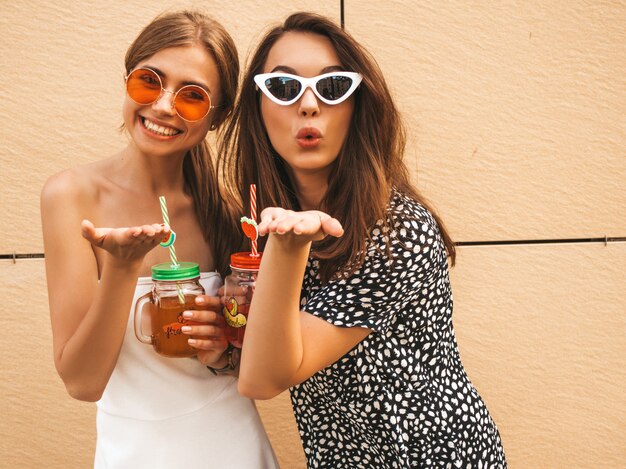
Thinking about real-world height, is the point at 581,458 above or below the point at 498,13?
below

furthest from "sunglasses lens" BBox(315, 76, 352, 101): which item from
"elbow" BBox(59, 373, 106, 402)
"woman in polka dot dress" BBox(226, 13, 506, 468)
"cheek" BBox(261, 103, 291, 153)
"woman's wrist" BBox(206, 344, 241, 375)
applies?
"elbow" BBox(59, 373, 106, 402)

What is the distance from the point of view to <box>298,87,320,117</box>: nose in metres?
1.37

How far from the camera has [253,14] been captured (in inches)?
86.5

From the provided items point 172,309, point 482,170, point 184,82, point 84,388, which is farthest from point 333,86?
point 482,170

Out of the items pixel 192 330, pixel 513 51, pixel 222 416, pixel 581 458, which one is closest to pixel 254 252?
pixel 192 330

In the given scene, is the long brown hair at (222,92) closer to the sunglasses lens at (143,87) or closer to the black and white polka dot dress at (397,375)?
the sunglasses lens at (143,87)

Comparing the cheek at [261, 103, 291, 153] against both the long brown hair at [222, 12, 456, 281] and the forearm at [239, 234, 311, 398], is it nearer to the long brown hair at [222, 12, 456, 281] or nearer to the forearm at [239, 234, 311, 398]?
the long brown hair at [222, 12, 456, 281]

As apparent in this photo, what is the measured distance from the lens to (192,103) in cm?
147

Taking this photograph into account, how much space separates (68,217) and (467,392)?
107cm

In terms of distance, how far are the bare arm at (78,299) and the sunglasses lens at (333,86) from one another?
61 centimetres

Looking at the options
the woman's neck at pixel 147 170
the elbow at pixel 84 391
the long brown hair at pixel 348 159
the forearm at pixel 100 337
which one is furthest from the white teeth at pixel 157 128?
the elbow at pixel 84 391

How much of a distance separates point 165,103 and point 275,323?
0.65m

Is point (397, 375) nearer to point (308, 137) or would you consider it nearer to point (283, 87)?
point (308, 137)

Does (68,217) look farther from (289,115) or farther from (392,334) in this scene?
(392,334)
